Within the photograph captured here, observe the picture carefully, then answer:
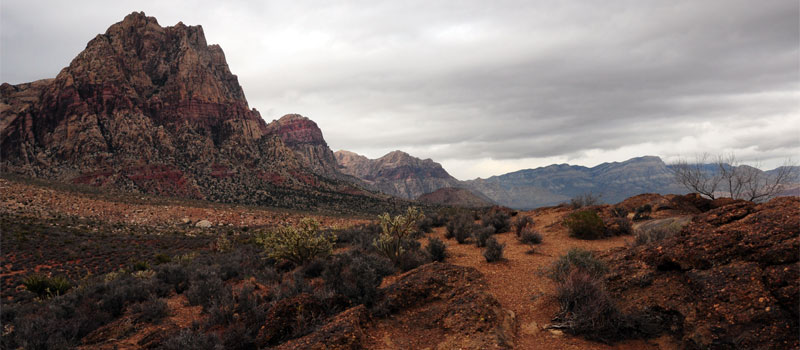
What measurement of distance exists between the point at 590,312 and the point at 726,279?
7.18ft

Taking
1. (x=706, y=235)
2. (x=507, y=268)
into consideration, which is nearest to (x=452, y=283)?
(x=507, y=268)

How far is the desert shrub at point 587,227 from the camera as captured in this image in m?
14.4

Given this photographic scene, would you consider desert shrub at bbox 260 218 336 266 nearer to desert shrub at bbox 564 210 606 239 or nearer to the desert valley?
the desert valley

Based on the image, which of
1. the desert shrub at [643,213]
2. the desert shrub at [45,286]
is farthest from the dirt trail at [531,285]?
the desert shrub at [45,286]

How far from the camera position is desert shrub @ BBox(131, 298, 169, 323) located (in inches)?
339

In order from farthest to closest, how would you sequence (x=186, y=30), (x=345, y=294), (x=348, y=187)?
(x=186, y=30) → (x=348, y=187) → (x=345, y=294)

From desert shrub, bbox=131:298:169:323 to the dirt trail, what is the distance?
29.8 ft

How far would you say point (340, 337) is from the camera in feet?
18.6

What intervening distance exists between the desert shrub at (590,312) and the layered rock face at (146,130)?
232 feet

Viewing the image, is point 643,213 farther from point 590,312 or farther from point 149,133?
point 149,133

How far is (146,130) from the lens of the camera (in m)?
87.2

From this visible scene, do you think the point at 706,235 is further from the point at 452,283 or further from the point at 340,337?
the point at 340,337

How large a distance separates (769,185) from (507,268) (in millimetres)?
18756

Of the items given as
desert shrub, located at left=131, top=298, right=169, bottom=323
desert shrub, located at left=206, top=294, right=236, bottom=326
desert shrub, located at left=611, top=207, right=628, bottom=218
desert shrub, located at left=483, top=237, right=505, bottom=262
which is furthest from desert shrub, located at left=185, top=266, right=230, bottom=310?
desert shrub, located at left=611, top=207, right=628, bottom=218
